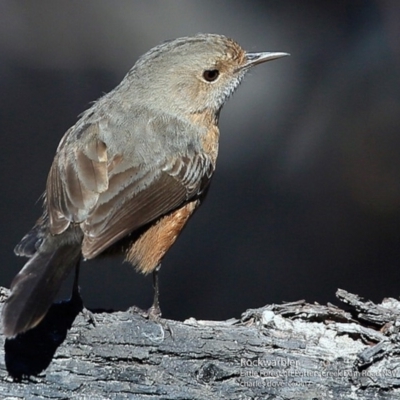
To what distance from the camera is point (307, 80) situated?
303 inches

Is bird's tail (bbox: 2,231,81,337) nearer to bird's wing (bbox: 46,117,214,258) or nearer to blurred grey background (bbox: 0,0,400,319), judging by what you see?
bird's wing (bbox: 46,117,214,258)

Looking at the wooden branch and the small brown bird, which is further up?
the small brown bird

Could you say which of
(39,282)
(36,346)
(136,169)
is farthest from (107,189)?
(36,346)

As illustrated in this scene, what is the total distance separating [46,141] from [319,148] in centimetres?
196

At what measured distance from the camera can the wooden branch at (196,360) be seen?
489 cm

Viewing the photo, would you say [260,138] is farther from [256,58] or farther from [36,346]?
[36,346]

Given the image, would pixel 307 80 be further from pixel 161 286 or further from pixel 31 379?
pixel 31 379

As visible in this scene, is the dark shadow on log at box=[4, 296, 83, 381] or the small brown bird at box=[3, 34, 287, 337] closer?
the dark shadow on log at box=[4, 296, 83, 381]

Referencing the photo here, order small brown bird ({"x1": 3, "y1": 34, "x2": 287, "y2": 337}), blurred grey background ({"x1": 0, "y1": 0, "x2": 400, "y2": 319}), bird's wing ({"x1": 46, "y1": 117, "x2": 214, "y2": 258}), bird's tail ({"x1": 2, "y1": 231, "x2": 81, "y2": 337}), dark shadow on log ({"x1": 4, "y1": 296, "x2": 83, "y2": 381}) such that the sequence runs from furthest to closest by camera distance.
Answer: blurred grey background ({"x1": 0, "y1": 0, "x2": 400, "y2": 319}) < bird's wing ({"x1": 46, "y1": 117, "x2": 214, "y2": 258}) < small brown bird ({"x1": 3, "y1": 34, "x2": 287, "y2": 337}) < dark shadow on log ({"x1": 4, "y1": 296, "x2": 83, "y2": 381}) < bird's tail ({"x1": 2, "y1": 231, "x2": 81, "y2": 337})

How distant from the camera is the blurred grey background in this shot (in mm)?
7578

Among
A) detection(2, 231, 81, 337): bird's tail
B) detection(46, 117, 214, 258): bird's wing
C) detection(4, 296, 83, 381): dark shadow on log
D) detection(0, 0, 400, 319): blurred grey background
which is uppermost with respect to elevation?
detection(0, 0, 400, 319): blurred grey background

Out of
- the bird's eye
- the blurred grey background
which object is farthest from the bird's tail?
the blurred grey background

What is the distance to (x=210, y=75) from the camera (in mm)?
6340

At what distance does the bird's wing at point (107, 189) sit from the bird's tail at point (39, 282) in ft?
0.22
